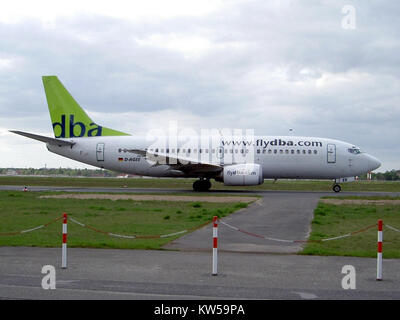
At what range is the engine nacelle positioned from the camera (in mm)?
30203

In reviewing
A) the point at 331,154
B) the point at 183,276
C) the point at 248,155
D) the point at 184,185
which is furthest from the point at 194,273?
the point at 184,185

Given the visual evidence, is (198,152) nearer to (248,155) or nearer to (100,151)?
(248,155)

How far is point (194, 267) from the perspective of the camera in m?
9.27

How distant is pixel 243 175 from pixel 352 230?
15.9 metres

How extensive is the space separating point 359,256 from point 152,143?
2464 cm

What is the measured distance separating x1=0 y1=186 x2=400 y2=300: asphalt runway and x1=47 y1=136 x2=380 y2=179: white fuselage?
65.9 feet

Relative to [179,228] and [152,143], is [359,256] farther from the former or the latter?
[152,143]

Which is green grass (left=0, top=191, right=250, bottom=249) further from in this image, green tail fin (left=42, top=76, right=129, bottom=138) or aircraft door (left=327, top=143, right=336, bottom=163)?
aircraft door (left=327, top=143, right=336, bottom=163)

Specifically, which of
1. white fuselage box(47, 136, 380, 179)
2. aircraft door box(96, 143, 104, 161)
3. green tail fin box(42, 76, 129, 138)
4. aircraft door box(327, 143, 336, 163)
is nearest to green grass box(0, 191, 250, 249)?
white fuselage box(47, 136, 380, 179)

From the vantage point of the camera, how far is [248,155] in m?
32.7

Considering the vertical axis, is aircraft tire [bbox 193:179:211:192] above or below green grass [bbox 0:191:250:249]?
above

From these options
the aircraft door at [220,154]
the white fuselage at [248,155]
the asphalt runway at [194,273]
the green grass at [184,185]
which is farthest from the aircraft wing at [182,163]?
the asphalt runway at [194,273]

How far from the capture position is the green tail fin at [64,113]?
114 feet
